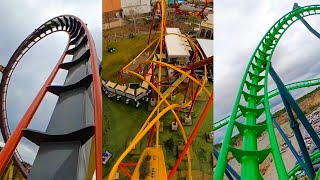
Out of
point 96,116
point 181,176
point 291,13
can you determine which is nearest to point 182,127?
point 181,176

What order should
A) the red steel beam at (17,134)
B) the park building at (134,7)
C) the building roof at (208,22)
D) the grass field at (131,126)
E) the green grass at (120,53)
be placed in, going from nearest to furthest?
the red steel beam at (17,134)
the grass field at (131,126)
the green grass at (120,53)
the building roof at (208,22)
the park building at (134,7)

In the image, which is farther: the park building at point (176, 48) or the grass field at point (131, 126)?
the park building at point (176, 48)

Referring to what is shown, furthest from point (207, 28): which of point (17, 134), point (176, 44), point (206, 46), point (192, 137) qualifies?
point (17, 134)

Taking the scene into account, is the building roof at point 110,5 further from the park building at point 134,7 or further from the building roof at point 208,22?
the building roof at point 208,22

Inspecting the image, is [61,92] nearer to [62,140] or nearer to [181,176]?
[62,140]

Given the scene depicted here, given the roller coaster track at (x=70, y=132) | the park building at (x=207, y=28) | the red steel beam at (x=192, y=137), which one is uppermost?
the park building at (x=207, y=28)

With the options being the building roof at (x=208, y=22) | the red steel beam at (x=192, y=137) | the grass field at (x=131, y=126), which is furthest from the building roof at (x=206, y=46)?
the red steel beam at (x=192, y=137)

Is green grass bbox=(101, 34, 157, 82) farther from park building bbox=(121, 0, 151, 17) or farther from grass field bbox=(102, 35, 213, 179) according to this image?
→ park building bbox=(121, 0, 151, 17)
